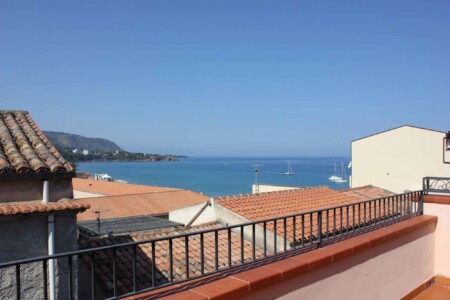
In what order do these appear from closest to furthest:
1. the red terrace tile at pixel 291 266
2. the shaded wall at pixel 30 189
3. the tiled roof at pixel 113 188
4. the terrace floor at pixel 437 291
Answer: the red terrace tile at pixel 291 266 < the shaded wall at pixel 30 189 < the terrace floor at pixel 437 291 < the tiled roof at pixel 113 188

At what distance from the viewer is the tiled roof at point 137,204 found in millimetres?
25922

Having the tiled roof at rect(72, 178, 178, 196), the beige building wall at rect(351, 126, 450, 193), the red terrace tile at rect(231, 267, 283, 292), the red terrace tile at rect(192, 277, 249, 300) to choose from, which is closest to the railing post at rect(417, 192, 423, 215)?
the red terrace tile at rect(231, 267, 283, 292)

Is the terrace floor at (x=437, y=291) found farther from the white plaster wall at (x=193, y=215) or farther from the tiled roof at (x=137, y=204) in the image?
the tiled roof at (x=137, y=204)

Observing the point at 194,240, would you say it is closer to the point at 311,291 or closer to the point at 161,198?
the point at 311,291

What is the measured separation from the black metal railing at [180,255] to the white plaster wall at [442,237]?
0.25 metres

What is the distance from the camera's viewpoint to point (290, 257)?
4.00 metres

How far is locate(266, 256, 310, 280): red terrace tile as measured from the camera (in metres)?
3.59

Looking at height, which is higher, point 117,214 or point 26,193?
point 26,193

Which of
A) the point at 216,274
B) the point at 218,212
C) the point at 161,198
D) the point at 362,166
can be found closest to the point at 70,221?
the point at 216,274

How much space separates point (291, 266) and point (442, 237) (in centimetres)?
421

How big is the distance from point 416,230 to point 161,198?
2601cm

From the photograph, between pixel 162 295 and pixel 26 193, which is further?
pixel 26 193

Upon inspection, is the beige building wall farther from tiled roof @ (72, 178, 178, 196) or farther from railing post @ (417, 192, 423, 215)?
railing post @ (417, 192, 423, 215)

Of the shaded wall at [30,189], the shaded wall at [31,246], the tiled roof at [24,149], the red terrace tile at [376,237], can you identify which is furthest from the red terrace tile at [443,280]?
the tiled roof at [24,149]
